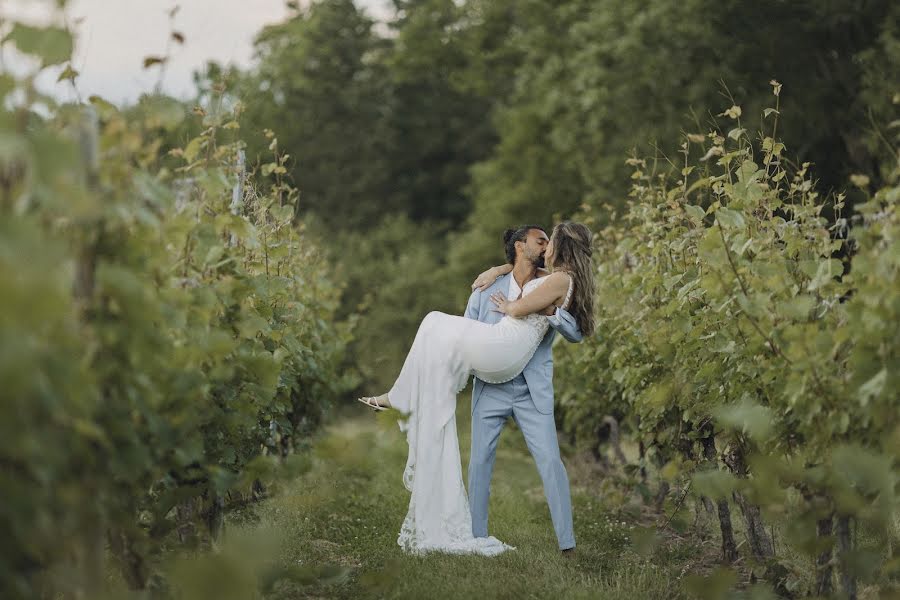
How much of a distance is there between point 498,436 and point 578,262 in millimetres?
1133

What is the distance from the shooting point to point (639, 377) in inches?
243

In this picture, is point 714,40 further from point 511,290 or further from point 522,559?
point 522,559

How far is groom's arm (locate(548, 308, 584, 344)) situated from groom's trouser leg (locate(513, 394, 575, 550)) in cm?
45

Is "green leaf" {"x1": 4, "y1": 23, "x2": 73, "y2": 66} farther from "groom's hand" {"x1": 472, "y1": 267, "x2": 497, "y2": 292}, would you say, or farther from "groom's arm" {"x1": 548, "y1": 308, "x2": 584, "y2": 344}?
"groom's hand" {"x1": 472, "y1": 267, "x2": 497, "y2": 292}

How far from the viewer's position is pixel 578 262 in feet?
19.5

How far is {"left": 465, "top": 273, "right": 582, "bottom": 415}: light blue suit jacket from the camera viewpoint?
5898 millimetres

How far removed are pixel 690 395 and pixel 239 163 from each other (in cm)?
267

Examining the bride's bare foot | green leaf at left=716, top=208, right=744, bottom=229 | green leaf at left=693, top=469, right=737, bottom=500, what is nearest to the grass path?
the bride's bare foot

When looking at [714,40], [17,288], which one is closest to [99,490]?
[17,288]

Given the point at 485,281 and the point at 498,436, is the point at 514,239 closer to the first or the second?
the point at 485,281

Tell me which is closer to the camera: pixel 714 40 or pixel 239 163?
pixel 239 163

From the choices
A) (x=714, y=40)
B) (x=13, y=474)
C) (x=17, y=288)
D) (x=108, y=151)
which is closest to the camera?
(x=17, y=288)

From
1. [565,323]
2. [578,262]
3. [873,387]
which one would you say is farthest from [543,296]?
[873,387]

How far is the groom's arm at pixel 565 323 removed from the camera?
5855 millimetres
